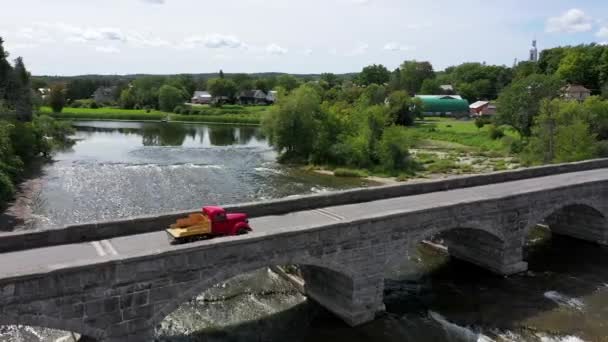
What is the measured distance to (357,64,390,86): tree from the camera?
529 ft

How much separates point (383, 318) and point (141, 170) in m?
39.0

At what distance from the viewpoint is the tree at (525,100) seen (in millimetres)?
69562

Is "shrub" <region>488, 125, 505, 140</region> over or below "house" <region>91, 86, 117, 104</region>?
below

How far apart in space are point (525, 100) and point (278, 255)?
63739 mm

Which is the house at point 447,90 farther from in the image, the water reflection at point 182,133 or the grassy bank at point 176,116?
the water reflection at point 182,133

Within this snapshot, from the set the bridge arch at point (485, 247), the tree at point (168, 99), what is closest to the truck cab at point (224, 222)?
the bridge arch at point (485, 247)

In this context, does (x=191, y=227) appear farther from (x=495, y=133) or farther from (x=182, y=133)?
(x=182, y=133)

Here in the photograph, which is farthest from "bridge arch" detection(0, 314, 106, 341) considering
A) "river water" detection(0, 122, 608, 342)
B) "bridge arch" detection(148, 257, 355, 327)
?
"river water" detection(0, 122, 608, 342)

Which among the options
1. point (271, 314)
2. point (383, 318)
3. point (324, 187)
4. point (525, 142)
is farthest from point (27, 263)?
point (525, 142)

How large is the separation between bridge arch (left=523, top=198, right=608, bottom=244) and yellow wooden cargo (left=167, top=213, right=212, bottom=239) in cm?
1919

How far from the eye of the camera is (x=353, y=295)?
1916cm

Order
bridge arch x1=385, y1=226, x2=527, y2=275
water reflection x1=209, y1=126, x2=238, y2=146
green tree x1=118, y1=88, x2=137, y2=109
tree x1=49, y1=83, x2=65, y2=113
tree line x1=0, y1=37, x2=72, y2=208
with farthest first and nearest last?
1. green tree x1=118, y1=88, x2=137, y2=109
2. tree x1=49, y1=83, x2=65, y2=113
3. water reflection x1=209, y1=126, x2=238, y2=146
4. tree line x1=0, y1=37, x2=72, y2=208
5. bridge arch x1=385, y1=226, x2=527, y2=275

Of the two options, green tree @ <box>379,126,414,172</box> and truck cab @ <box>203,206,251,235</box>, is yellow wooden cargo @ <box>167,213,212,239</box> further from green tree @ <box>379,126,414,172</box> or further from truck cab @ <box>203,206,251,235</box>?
green tree @ <box>379,126,414,172</box>

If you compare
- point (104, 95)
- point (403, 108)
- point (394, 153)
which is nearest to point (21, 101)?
point (394, 153)
